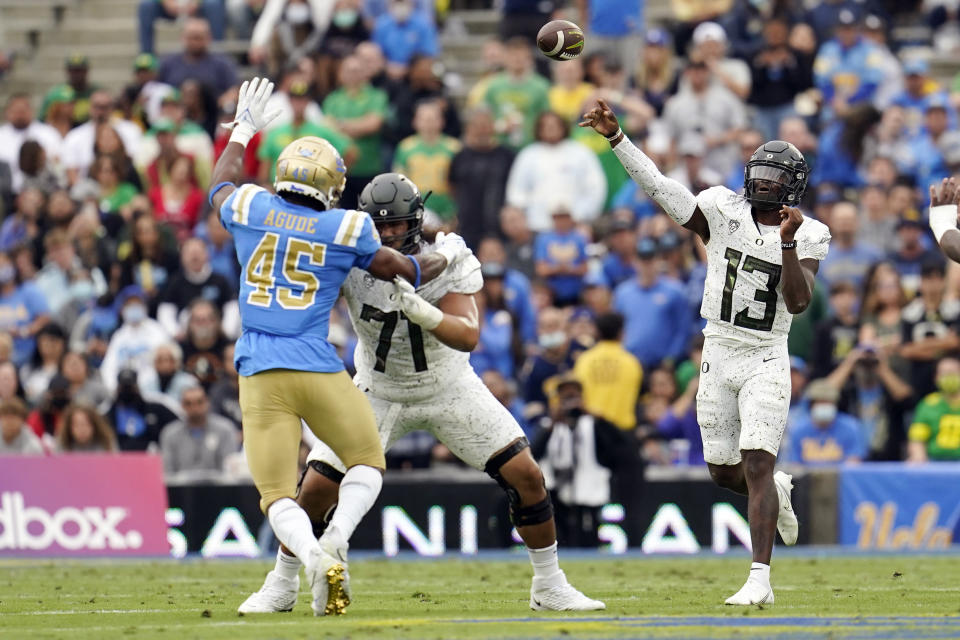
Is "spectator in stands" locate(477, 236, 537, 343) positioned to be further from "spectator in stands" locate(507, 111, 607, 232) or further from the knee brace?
the knee brace

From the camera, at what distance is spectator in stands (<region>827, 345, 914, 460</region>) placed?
14.8m

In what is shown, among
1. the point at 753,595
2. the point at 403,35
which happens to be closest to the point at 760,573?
the point at 753,595

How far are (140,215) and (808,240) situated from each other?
9440 mm

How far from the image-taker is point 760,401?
920 centimetres

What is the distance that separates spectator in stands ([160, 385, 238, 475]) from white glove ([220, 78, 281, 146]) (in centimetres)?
598

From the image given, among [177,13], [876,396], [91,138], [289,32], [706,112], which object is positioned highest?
[177,13]

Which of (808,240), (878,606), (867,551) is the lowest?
(867,551)

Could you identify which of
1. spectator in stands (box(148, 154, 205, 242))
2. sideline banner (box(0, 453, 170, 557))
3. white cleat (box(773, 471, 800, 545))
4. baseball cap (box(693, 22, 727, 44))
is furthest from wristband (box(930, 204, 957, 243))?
spectator in stands (box(148, 154, 205, 242))

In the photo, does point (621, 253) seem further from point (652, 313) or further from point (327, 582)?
point (327, 582)

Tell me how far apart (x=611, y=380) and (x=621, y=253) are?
6.05 ft

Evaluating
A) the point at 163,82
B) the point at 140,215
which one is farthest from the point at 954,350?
the point at 163,82

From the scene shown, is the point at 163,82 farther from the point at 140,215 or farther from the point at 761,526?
the point at 761,526

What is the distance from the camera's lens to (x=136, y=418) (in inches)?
606

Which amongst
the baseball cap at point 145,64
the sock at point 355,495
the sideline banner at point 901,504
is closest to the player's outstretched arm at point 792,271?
the sock at point 355,495
